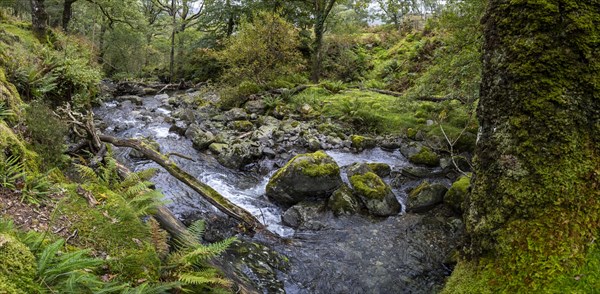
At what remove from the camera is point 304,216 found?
261 inches

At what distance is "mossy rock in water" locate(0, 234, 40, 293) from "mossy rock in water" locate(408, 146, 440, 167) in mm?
9274

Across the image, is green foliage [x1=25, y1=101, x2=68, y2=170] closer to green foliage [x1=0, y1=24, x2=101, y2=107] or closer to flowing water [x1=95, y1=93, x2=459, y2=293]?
flowing water [x1=95, y1=93, x2=459, y2=293]

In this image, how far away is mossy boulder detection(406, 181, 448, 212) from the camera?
6941 millimetres

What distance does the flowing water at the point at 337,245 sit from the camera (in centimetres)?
485

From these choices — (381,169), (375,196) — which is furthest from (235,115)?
(375,196)

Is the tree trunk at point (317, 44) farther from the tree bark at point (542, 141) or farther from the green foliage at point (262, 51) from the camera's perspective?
the tree bark at point (542, 141)

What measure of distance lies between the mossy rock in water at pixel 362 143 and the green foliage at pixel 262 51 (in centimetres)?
737

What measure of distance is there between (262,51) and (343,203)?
1125 centimetres

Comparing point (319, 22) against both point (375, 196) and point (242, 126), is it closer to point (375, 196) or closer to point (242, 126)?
point (242, 126)

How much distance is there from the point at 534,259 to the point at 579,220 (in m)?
0.40

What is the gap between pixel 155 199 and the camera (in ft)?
14.4

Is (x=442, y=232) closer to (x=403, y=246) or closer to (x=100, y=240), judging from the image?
(x=403, y=246)

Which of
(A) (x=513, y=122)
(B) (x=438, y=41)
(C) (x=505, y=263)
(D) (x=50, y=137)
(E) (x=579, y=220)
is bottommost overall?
(D) (x=50, y=137)

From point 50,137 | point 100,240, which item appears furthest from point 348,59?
point 100,240
